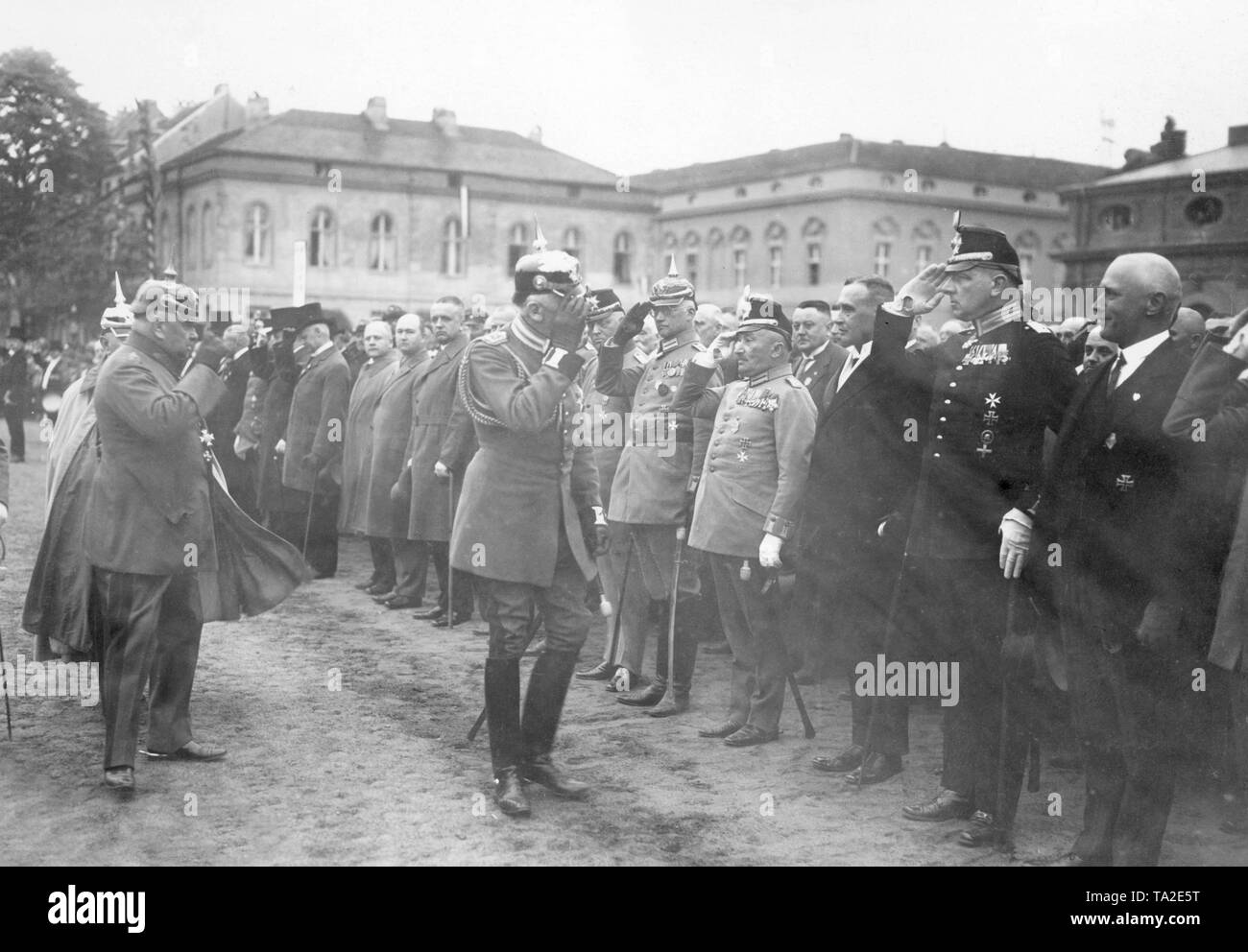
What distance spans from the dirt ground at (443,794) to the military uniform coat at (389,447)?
2.88 meters

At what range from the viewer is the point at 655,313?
792 cm

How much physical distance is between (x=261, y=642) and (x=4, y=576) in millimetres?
3761

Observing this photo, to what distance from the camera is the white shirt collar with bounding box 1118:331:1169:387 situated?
16.5 ft

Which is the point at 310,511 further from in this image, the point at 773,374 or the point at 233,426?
the point at 773,374

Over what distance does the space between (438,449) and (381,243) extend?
3247 cm

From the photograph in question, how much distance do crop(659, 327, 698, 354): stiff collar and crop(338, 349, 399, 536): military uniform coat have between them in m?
4.31

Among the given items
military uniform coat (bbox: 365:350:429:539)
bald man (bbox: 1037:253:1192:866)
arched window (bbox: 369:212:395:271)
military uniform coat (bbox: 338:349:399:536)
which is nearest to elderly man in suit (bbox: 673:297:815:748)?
bald man (bbox: 1037:253:1192:866)

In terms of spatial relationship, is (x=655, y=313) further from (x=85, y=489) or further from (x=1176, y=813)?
(x=1176, y=813)

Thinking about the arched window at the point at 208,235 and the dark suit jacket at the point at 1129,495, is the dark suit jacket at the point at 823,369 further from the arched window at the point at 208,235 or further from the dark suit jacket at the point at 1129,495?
the arched window at the point at 208,235

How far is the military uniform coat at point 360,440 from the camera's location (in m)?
11.7

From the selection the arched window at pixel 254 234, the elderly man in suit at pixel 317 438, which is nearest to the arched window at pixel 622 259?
the arched window at pixel 254 234

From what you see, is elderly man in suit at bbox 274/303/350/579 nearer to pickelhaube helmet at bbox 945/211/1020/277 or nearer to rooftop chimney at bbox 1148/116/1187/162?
rooftop chimney at bbox 1148/116/1187/162

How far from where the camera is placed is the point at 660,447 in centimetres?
789

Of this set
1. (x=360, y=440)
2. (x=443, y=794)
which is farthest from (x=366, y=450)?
(x=443, y=794)
